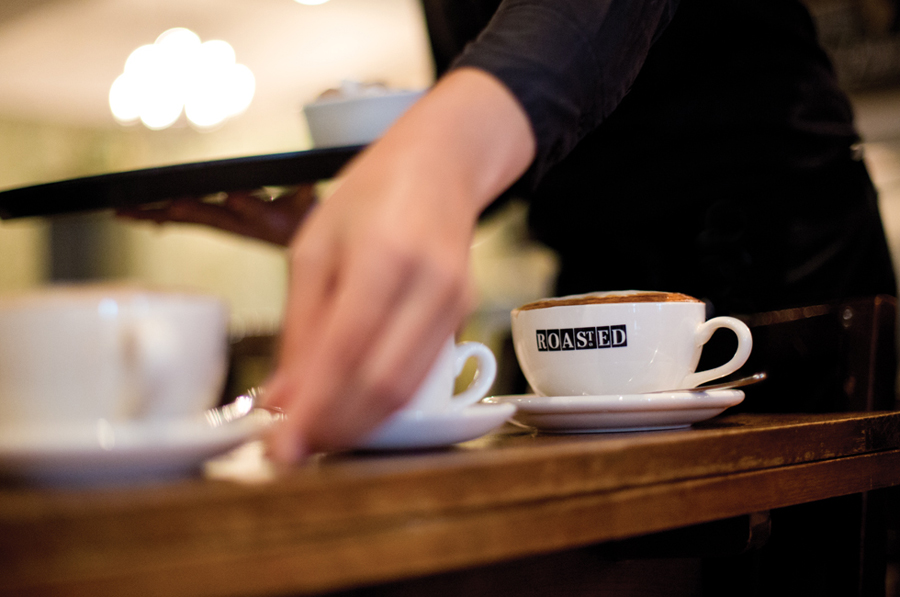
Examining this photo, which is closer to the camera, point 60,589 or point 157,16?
point 60,589

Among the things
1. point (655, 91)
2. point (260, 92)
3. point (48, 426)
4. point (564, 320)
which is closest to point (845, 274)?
point (655, 91)

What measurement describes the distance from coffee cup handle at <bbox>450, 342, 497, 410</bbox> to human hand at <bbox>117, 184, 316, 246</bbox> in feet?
1.66

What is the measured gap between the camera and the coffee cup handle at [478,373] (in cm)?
44

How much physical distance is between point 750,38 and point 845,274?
0.34m

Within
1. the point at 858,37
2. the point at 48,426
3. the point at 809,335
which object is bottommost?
the point at 809,335

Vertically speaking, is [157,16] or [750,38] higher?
[157,16]

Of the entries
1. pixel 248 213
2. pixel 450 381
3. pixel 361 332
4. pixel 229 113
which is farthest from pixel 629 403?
pixel 229 113

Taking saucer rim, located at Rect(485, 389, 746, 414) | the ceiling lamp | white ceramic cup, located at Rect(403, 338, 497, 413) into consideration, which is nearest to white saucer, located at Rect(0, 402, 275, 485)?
white ceramic cup, located at Rect(403, 338, 497, 413)

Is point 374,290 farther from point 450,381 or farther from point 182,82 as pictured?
point 182,82

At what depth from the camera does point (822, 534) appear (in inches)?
23.7

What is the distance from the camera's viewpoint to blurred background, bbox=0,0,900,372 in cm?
361

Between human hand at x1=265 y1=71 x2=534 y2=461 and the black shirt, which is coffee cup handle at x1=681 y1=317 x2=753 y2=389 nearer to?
human hand at x1=265 y1=71 x2=534 y2=461

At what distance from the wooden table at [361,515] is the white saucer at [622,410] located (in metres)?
0.07

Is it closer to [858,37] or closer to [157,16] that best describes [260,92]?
[157,16]
